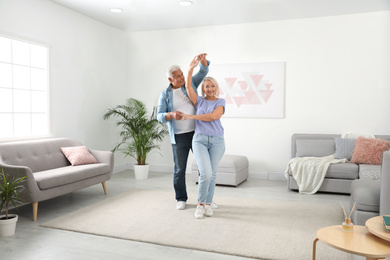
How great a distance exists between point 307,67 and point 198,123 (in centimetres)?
291

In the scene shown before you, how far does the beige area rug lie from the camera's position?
277 centimetres

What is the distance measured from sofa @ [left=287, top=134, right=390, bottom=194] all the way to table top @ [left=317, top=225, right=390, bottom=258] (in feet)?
8.08

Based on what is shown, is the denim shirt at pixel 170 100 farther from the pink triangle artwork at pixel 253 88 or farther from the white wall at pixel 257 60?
the pink triangle artwork at pixel 253 88

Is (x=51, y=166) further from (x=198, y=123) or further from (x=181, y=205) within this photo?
(x=198, y=123)

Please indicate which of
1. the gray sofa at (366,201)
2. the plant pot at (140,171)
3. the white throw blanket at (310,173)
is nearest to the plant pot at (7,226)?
the plant pot at (140,171)

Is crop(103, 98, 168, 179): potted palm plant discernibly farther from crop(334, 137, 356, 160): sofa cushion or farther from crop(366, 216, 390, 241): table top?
crop(366, 216, 390, 241): table top

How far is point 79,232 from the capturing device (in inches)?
124

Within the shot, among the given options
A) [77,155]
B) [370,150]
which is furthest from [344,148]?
[77,155]

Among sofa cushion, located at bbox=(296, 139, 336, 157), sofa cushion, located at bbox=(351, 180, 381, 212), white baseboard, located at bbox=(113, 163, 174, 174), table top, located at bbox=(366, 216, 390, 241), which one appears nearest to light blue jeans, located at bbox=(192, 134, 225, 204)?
sofa cushion, located at bbox=(351, 180, 381, 212)

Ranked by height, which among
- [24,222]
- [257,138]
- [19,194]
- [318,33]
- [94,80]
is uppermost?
[318,33]

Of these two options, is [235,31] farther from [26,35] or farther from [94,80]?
[26,35]

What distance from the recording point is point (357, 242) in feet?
6.09

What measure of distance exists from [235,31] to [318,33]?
4.45 ft

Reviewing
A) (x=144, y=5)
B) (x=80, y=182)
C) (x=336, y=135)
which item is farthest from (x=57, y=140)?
(x=336, y=135)
